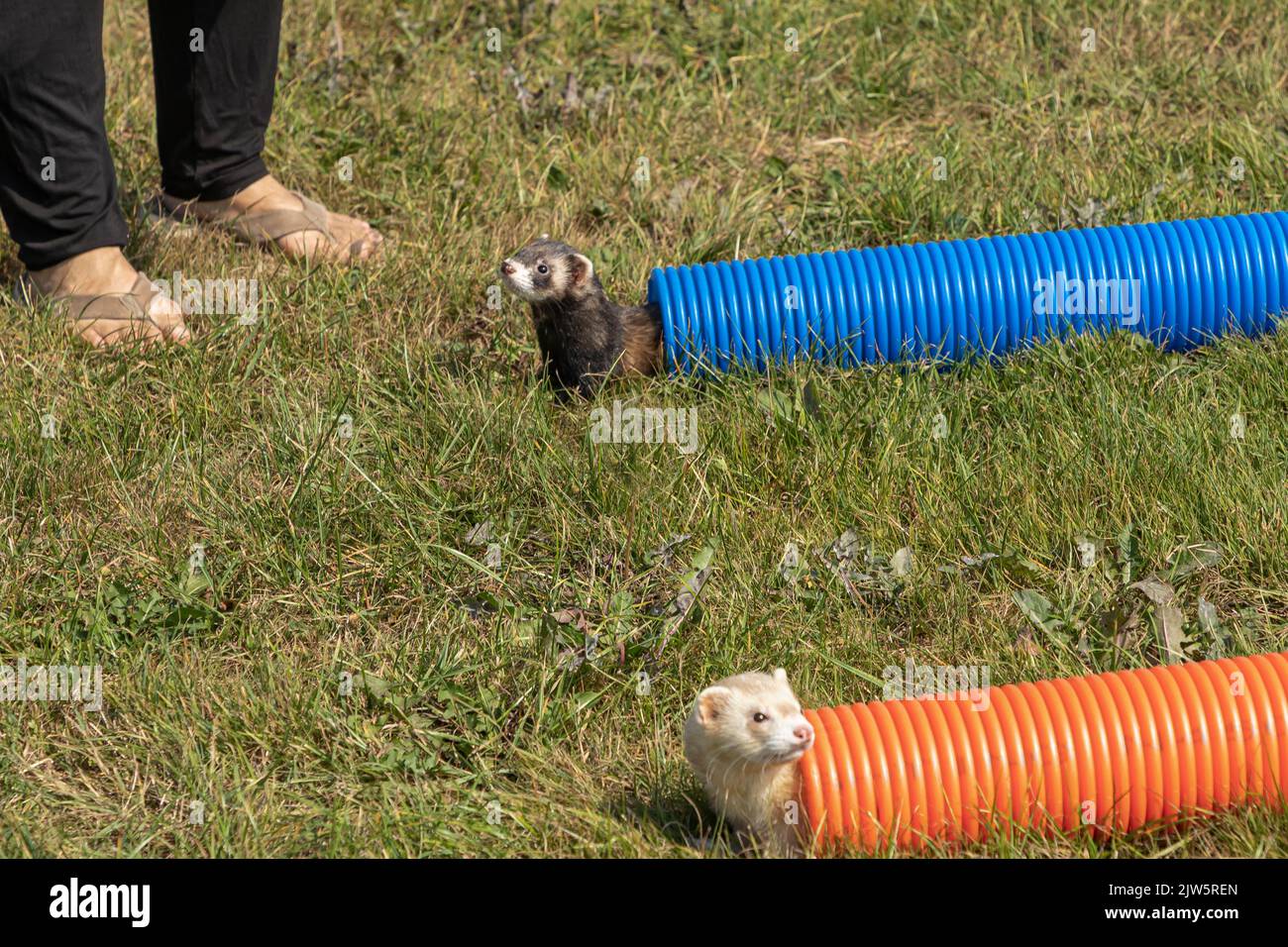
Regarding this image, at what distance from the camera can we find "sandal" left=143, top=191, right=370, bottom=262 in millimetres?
5312

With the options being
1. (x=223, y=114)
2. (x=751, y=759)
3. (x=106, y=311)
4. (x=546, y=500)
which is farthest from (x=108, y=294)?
(x=751, y=759)

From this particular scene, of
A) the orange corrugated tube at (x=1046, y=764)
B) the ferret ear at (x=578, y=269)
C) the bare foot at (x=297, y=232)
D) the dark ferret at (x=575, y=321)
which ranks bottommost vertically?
the orange corrugated tube at (x=1046, y=764)

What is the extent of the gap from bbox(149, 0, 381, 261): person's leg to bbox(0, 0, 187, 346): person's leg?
19.0 inches

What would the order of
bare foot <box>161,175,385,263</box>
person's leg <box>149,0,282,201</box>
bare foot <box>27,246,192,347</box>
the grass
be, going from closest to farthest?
the grass, bare foot <box>27,246,192,347</box>, person's leg <box>149,0,282,201</box>, bare foot <box>161,175,385,263</box>

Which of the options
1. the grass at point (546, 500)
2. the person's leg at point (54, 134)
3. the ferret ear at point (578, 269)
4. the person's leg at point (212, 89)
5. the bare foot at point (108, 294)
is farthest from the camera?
the person's leg at point (212, 89)

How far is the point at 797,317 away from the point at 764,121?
1795 millimetres

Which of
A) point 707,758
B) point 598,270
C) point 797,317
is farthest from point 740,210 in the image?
point 707,758

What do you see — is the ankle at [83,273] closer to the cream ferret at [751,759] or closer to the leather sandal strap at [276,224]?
the leather sandal strap at [276,224]

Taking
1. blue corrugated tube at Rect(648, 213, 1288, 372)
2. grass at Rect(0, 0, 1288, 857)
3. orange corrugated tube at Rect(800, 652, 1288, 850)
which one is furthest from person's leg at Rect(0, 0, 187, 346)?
orange corrugated tube at Rect(800, 652, 1288, 850)

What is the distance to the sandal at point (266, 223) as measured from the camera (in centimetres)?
531

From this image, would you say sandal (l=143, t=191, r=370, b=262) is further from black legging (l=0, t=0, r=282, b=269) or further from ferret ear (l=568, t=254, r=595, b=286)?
ferret ear (l=568, t=254, r=595, b=286)

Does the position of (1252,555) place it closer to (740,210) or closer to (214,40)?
(740,210)

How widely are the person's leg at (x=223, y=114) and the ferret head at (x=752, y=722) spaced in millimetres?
2920

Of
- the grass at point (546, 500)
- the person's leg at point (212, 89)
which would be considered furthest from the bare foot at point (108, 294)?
the person's leg at point (212, 89)
